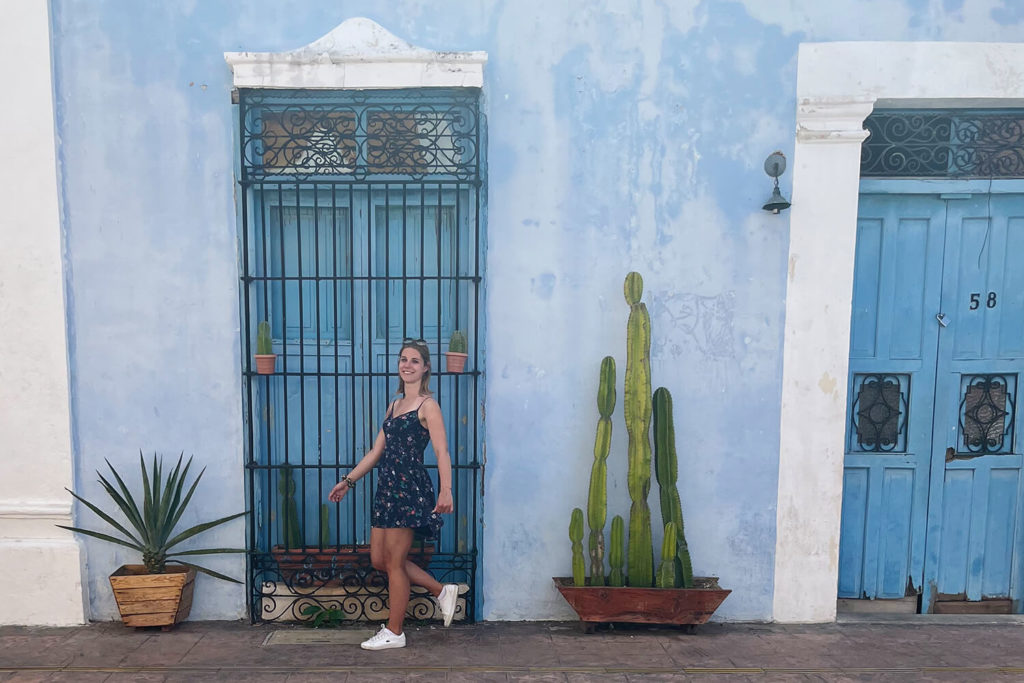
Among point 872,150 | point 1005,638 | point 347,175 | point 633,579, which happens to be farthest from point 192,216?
point 1005,638

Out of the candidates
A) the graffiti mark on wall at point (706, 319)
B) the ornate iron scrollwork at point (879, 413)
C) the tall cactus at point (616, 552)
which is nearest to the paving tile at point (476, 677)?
the tall cactus at point (616, 552)

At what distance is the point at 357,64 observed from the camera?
3537mm

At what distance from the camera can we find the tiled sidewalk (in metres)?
3.20

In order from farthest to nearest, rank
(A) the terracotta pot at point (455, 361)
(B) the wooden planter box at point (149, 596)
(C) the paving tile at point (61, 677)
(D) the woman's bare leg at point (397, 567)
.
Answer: (A) the terracotta pot at point (455, 361)
(B) the wooden planter box at point (149, 596)
(D) the woman's bare leg at point (397, 567)
(C) the paving tile at point (61, 677)

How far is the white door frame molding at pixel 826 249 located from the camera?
3.57 metres

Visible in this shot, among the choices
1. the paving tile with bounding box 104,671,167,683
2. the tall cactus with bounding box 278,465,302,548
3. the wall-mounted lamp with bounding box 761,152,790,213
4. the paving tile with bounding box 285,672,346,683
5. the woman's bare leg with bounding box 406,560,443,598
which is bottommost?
the paving tile with bounding box 104,671,167,683

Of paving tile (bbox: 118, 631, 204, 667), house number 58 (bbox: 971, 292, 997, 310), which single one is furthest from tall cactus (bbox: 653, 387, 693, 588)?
paving tile (bbox: 118, 631, 204, 667)

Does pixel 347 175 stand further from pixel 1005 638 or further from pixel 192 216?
pixel 1005 638

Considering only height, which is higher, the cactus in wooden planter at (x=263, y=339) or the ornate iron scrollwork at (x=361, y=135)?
the ornate iron scrollwork at (x=361, y=135)

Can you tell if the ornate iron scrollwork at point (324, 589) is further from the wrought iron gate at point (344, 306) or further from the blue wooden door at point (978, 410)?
the blue wooden door at point (978, 410)

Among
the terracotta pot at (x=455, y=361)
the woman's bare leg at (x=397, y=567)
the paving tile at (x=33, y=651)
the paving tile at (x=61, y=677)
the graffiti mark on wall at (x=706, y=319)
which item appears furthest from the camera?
the graffiti mark on wall at (x=706, y=319)

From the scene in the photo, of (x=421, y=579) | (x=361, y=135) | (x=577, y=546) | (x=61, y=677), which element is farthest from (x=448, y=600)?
(x=361, y=135)

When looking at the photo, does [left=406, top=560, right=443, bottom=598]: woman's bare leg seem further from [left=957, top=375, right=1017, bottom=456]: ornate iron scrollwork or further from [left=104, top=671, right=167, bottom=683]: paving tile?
[left=957, top=375, right=1017, bottom=456]: ornate iron scrollwork

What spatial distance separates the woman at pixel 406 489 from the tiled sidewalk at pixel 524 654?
0.94 ft
